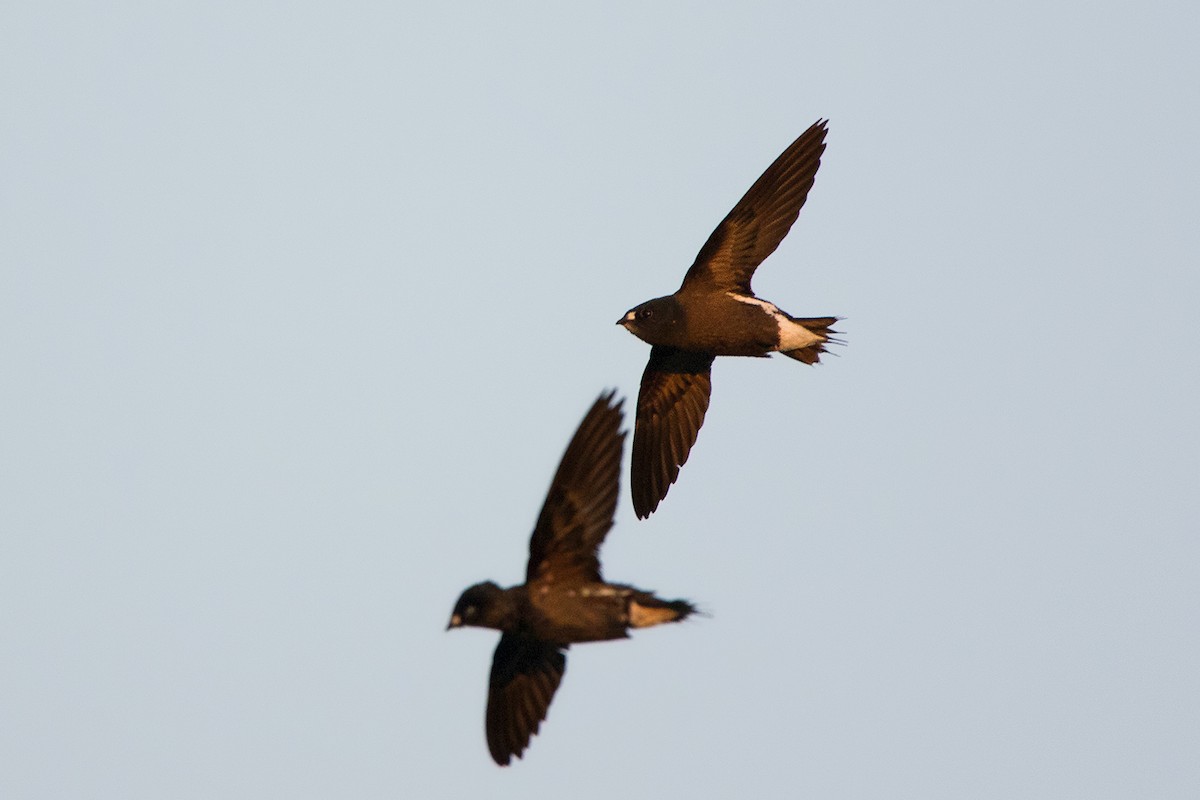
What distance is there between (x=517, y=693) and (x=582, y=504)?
1844mm

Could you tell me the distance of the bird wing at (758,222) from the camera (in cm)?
1961

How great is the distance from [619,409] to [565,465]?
0.59 m

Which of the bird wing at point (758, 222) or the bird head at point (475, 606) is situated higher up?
the bird wing at point (758, 222)

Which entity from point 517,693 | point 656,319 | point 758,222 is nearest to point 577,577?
point 517,693

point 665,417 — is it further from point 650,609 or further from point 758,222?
point 650,609

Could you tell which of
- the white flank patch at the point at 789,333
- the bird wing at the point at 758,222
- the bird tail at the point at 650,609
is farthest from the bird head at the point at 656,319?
the bird tail at the point at 650,609

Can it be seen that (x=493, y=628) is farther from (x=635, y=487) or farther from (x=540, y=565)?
(x=635, y=487)

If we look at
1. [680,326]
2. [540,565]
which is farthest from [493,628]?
[680,326]

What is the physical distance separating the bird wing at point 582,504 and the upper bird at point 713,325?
4.42 m

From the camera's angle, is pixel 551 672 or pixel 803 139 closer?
pixel 551 672

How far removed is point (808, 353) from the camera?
19344mm

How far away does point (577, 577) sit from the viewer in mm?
15141

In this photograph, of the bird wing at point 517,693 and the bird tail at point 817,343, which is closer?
the bird wing at point 517,693

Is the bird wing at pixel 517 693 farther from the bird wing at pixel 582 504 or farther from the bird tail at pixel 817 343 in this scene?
the bird tail at pixel 817 343
